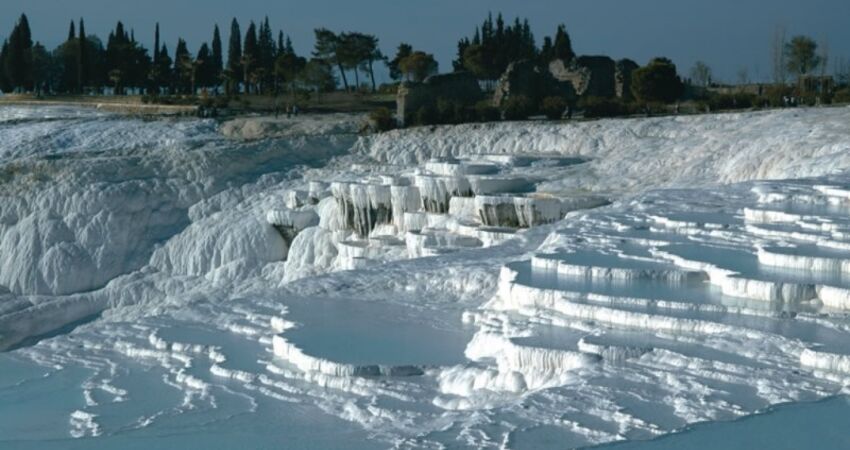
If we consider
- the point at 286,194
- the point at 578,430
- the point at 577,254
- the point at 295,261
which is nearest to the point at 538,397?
the point at 578,430

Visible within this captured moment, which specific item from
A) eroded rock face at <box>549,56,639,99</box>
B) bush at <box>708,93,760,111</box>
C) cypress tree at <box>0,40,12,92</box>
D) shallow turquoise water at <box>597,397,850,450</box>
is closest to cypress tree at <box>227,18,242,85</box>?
cypress tree at <box>0,40,12,92</box>

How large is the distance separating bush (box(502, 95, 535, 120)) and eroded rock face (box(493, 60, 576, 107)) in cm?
167

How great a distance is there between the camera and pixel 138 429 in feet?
30.7

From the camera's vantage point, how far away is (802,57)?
113ft

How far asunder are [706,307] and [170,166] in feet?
55.1

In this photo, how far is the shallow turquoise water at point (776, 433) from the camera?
7285mm

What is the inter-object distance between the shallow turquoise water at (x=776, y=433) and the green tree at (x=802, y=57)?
27.6 m

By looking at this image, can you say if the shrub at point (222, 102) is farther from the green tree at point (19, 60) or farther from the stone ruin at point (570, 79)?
the green tree at point (19, 60)

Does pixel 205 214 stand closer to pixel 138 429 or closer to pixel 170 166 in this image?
A: pixel 170 166

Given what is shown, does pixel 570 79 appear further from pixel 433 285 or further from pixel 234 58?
pixel 433 285

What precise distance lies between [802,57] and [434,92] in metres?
10.2

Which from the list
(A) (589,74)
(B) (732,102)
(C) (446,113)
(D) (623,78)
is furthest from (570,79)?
(B) (732,102)

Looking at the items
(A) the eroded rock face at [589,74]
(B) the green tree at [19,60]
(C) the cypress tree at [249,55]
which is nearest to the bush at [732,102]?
(A) the eroded rock face at [589,74]

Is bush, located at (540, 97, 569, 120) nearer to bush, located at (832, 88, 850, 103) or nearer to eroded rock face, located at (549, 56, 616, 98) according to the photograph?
eroded rock face, located at (549, 56, 616, 98)
